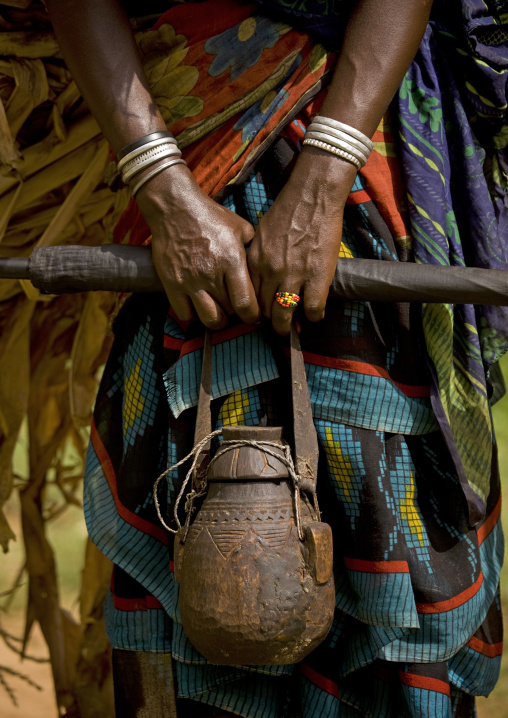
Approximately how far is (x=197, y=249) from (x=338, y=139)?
0.79 feet

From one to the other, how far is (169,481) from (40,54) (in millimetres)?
897

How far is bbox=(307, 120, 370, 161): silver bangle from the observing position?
105 centimetres

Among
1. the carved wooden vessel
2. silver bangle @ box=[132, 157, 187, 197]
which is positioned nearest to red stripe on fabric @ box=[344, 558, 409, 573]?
the carved wooden vessel

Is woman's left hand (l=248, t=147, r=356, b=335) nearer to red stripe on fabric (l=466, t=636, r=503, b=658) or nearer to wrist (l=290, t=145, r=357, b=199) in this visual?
wrist (l=290, t=145, r=357, b=199)

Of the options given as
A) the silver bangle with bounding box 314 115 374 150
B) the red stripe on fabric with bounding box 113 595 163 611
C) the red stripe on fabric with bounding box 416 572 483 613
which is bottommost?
the red stripe on fabric with bounding box 113 595 163 611

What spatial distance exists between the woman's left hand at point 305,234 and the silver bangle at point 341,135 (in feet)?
0.08

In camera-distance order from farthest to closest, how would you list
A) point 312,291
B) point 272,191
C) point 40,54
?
point 40,54
point 272,191
point 312,291

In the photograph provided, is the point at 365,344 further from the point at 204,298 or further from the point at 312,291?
the point at 204,298

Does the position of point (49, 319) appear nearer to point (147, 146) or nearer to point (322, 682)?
point (147, 146)

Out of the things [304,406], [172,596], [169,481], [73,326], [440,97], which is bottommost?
[73,326]

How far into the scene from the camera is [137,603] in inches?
50.7

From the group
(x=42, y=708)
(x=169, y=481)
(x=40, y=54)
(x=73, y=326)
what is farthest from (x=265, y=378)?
(x=42, y=708)

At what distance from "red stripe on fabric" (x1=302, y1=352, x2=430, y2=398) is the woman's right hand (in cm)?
12

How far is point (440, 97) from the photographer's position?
1.19m
